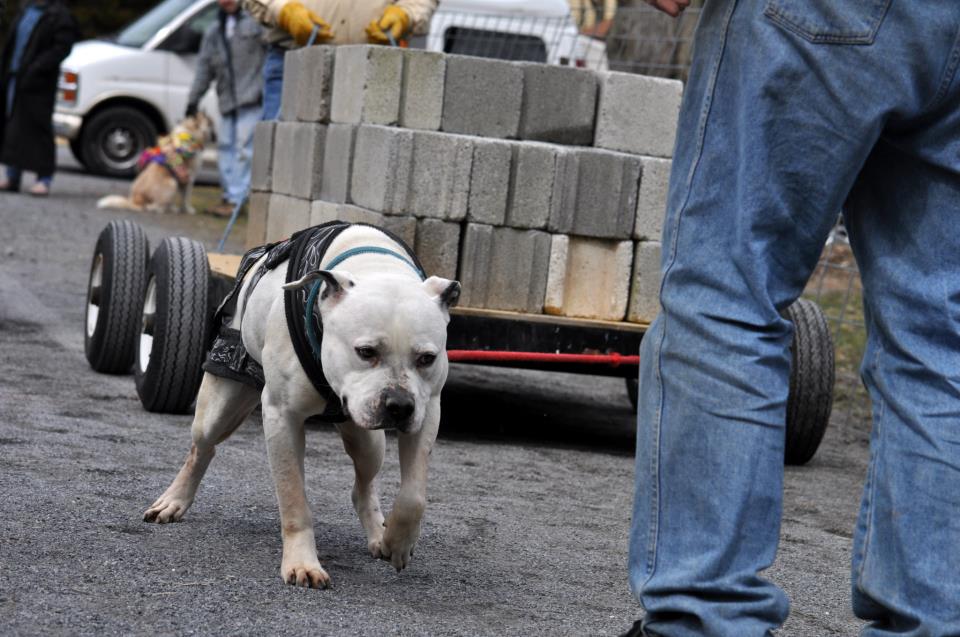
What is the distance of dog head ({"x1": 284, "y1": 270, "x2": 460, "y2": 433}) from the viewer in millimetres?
3090

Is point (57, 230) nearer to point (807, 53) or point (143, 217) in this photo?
point (143, 217)

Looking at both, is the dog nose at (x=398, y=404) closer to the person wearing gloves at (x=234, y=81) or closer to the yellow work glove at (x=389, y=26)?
the yellow work glove at (x=389, y=26)

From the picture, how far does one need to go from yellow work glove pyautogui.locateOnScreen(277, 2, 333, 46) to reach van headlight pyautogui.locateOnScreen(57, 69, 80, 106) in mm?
10802

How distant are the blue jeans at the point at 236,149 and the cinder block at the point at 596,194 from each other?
8.51 metres

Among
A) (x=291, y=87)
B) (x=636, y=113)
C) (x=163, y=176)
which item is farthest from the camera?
(x=163, y=176)

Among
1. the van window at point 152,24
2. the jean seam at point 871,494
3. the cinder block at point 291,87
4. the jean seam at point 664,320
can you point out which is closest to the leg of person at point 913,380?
the jean seam at point 871,494

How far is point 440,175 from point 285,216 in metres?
1.31

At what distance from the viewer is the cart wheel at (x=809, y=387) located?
5.47 meters

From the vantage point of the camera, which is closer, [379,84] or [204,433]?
[204,433]

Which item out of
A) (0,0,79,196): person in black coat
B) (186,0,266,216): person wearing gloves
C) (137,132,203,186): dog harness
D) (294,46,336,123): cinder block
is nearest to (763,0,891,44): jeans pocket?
(294,46,336,123): cinder block

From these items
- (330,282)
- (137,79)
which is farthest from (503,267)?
(137,79)

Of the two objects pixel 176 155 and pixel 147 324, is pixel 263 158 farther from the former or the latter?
pixel 176 155

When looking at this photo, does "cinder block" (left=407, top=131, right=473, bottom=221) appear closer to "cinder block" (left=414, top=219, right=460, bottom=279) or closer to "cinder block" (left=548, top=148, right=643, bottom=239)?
"cinder block" (left=414, top=219, right=460, bottom=279)

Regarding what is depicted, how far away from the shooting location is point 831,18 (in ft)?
7.30
